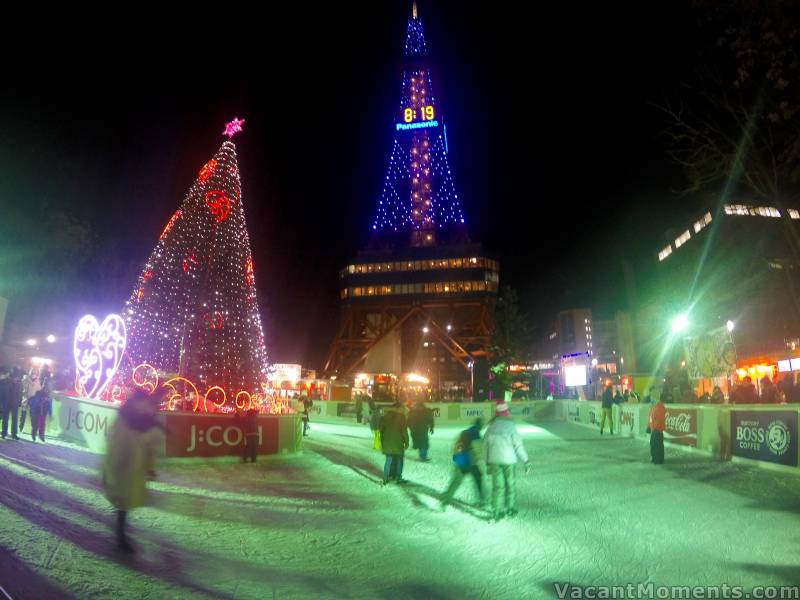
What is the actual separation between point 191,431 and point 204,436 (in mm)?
326

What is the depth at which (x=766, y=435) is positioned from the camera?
11.2m

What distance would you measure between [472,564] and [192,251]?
1361cm

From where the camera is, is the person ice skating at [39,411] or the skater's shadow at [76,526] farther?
the person ice skating at [39,411]

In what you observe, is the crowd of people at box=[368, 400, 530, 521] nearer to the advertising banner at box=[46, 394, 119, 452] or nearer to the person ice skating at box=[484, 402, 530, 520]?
the person ice skating at box=[484, 402, 530, 520]

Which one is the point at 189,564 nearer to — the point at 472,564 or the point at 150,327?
the point at 472,564

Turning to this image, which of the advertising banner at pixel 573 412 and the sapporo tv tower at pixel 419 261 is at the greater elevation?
the sapporo tv tower at pixel 419 261

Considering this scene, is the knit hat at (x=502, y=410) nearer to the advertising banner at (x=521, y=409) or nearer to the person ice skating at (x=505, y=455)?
the person ice skating at (x=505, y=455)

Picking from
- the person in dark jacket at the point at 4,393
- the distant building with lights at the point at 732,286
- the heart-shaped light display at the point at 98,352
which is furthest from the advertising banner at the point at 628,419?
the person in dark jacket at the point at 4,393

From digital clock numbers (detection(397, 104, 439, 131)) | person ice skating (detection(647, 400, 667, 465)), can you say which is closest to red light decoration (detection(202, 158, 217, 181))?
person ice skating (detection(647, 400, 667, 465))

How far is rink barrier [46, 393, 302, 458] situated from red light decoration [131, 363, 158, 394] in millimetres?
1671

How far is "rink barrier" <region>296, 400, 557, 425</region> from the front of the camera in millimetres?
29984

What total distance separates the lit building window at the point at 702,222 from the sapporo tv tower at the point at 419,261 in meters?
26.5

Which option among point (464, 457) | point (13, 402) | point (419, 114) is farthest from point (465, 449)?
point (419, 114)

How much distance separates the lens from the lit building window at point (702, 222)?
185 feet
